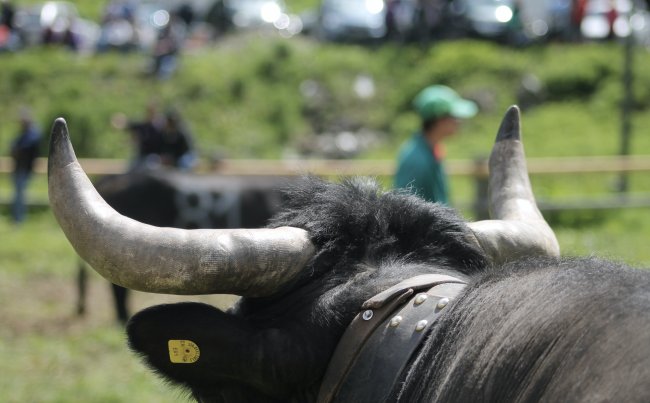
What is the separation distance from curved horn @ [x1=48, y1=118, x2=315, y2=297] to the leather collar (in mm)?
285

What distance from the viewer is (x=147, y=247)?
156cm

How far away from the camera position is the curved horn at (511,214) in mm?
2012

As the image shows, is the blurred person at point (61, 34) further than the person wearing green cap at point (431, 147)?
Yes

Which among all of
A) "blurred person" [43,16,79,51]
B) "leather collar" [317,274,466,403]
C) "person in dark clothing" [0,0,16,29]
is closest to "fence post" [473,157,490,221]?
"leather collar" [317,274,466,403]

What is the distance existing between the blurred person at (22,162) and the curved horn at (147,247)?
1084 cm

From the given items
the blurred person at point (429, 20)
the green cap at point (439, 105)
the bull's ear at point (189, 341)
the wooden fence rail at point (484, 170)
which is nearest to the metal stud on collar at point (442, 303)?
the bull's ear at point (189, 341)

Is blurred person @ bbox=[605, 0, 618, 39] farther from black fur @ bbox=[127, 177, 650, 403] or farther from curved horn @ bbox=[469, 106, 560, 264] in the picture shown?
black fur @ bbox=[127, 177, 650, 403]

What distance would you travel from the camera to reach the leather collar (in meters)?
1.53

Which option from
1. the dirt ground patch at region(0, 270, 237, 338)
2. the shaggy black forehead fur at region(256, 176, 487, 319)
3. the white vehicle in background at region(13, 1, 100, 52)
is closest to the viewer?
the shaggy black forehead fur at region(256, 176, 487, 319)

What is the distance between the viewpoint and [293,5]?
37812mm

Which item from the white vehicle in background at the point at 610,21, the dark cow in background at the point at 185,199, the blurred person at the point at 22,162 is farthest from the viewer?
the white vehicle in background at the point at 610,21

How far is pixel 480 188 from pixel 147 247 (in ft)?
28.6

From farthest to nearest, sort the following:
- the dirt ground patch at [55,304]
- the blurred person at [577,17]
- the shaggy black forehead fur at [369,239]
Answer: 1. the blurred person at [577,17]
2. the dirt ground patch at [55,304]
3. the shaggy black forehead fur at [369,239]

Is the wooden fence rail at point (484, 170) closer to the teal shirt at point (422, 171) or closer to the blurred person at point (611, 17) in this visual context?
the teal shirt at point (422, 171)
